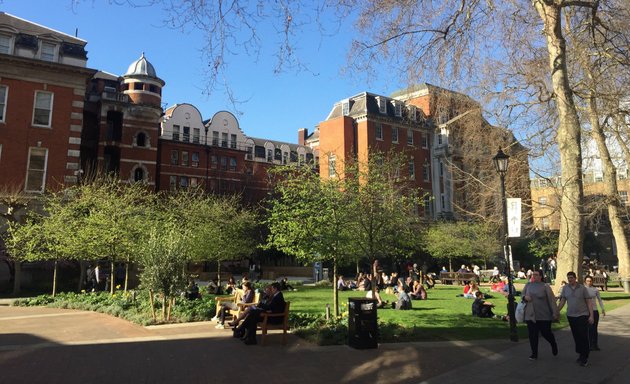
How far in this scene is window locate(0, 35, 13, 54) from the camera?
2903 cm

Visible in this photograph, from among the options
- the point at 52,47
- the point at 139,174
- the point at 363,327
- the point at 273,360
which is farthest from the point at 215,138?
the point at 273,360

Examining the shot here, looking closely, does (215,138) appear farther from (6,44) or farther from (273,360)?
(273,360)

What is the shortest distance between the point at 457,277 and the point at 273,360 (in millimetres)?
23762

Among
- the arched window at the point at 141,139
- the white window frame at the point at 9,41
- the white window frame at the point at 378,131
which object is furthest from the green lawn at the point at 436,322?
the white window frame at the point at 378,131

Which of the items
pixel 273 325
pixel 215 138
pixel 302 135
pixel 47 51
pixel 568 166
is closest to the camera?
pixel 273 325

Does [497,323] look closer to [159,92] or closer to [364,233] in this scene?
[364,233]

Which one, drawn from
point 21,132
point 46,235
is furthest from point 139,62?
point 46,235

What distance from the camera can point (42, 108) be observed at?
29531 mm

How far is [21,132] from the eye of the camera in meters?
28.8

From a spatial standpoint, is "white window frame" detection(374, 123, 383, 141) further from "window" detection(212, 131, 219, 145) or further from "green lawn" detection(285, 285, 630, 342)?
"green lawn" detection(285, 285, 630, 342)

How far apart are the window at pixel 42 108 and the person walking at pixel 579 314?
3116 centimetres

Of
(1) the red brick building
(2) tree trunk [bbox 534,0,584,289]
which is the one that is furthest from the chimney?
(2) tree trunk [bbox 534,0,584,289]

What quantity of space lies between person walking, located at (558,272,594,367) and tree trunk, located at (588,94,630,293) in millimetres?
12396

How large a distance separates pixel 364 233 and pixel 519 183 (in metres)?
10.1
